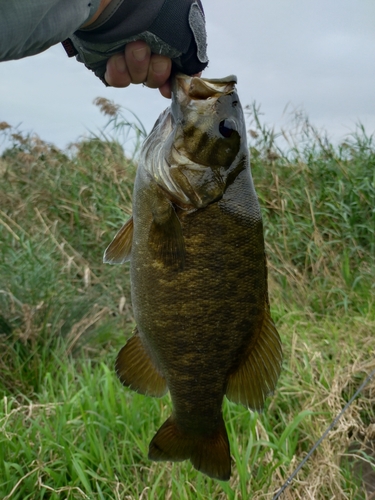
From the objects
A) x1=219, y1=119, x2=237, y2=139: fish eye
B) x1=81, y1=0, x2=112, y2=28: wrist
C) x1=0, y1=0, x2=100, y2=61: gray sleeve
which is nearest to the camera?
x1=0, y1=0, x2=100, y2=61: gray sleeve

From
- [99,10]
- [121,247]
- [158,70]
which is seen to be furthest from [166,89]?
[121,247]

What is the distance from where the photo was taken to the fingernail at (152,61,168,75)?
5.35 ft

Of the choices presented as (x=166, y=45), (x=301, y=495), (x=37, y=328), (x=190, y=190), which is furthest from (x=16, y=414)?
(x=166, y=45)

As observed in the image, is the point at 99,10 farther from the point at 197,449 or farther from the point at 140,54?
the point at 197,449

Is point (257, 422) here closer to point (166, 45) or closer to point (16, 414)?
point (16, 414)

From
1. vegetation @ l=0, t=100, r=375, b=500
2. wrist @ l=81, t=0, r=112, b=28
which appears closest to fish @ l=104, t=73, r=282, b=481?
wrist @ l=81, t=0, r=112, b=28

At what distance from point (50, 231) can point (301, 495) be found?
3241mm

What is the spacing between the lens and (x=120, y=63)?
5.43 feet

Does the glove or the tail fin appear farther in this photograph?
the tail fin

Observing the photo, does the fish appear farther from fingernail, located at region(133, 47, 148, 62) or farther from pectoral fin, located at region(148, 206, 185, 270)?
fingernail, located at region(133, 47, 148, 62)

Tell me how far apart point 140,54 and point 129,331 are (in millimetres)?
2811

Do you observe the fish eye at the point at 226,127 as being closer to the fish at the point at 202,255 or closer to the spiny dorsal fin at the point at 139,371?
the fish at the point at 202,255

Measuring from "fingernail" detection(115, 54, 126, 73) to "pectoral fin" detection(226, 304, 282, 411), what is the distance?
34.2 inches

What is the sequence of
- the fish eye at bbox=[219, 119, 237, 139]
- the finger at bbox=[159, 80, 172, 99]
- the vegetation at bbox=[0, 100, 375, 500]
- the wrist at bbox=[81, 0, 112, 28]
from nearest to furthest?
1. the wrist at bbox=[81, 0, 112, 28]
2. the fish eye at bbox=[219, 119, 237, 139]
3. the finger at bbox=[159, 80, 172, 99]
4. the vegetation at bbox=[0, 100, 375, 500]
